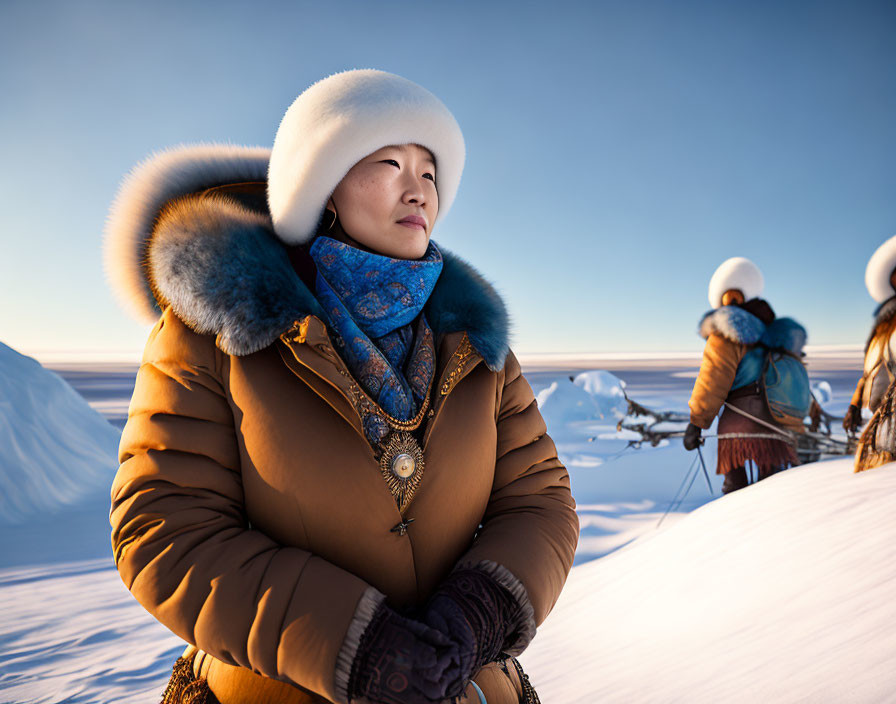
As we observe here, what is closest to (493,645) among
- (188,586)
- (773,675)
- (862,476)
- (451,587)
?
(451,587)

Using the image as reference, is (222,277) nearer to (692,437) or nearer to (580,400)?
(692,437)

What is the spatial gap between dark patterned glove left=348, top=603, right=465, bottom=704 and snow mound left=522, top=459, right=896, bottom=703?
47.7 inches

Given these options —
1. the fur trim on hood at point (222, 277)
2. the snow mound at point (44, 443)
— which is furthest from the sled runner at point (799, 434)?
the snow mound at point (44, 443)

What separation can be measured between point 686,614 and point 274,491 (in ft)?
6.87

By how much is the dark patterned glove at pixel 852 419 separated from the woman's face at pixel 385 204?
4875 millimetres

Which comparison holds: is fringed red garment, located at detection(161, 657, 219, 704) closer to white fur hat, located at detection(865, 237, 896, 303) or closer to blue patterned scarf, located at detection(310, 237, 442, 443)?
blue patterned scarf, located at detection(310, 237, 442, 443)

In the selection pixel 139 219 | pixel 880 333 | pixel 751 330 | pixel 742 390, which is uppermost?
pixel 139 219

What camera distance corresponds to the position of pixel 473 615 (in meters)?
0.83

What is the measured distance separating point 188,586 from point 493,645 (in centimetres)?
50

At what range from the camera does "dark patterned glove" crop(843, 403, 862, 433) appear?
14.5 feet

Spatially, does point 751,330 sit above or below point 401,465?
below

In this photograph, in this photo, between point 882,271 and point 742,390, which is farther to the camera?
point 742,390

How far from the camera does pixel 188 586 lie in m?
0.77

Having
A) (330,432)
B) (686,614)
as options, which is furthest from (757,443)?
(330,432)
